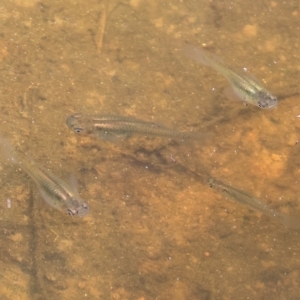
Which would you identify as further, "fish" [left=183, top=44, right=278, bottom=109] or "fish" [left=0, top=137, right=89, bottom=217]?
"fish" [left=183, top=44, right=278, bottom=109]

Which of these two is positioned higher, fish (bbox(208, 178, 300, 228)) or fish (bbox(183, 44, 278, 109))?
fish (bbox(183, 44, 278, 109))

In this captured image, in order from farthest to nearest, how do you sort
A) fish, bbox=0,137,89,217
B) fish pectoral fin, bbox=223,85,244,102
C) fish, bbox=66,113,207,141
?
fish pectoral fin, bbox=223,85,244,102 < fish, bbox=66,113,207,141 < fish, bbox=0,137,89,217

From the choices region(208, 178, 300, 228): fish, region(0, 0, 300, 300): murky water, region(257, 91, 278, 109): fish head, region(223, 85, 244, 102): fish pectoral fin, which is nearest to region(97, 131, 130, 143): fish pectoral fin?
region(0, 0, 300, 300): murky water

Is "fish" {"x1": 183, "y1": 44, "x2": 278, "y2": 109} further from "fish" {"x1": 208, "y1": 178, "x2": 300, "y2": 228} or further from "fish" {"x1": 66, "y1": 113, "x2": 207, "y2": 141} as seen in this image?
"fish" {"x1": 208, "y1": 178, "x2": 300, "y2": 228}

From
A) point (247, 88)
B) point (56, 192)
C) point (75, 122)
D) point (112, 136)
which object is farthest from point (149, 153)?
point (247, 88)

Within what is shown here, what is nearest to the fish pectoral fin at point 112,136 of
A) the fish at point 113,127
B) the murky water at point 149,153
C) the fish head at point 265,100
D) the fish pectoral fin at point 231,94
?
the fish at point 113,127

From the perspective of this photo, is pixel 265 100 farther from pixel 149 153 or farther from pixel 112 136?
pixel 112 136

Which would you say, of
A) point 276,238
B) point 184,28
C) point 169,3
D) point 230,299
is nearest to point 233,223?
point 276,238

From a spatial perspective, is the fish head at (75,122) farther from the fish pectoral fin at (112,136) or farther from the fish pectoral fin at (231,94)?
the fish pectoral fin at (231,94)
